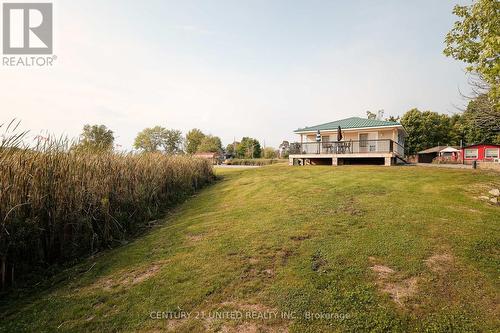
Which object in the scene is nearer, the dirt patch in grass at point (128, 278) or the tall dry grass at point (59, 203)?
the dirt patch in grass at point (128, 278)

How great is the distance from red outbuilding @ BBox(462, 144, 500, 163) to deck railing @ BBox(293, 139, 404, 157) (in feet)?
63.7

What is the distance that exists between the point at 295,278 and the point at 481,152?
132 ft

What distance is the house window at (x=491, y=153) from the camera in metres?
31.2

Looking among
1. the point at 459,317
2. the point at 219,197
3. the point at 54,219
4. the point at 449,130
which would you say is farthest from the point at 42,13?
the point at 449,130

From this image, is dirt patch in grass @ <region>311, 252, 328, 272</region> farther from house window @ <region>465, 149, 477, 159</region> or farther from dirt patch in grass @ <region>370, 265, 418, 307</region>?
house window @ <region>465, 149, 477, 159</region>

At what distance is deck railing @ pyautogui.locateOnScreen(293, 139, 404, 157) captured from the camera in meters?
18.8

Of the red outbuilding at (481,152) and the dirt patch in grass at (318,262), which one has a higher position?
the red outbuilding at (481,152)

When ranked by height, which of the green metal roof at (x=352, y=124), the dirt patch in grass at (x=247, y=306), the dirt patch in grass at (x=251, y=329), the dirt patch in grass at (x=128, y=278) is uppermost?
the green metal roof at (x=352, y=124)

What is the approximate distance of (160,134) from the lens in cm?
7994

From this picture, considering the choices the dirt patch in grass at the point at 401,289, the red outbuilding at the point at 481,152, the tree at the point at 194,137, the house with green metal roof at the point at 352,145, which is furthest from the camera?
the tree at the point at 194,137

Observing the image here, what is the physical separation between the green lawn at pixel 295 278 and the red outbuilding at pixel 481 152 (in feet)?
111

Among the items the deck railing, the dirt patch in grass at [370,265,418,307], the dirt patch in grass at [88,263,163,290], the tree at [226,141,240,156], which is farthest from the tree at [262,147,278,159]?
the dirt patch in grass at [370,265,418,307]

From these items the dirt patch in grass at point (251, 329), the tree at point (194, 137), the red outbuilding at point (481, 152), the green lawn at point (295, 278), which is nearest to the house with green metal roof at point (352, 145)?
the green lawn at point (295, 278)

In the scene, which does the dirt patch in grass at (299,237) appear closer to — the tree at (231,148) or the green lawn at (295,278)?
the green lawn at (295,278)
